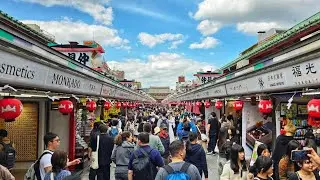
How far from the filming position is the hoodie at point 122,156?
7.23 m

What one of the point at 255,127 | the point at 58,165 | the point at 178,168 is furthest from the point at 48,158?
the point at 255,127

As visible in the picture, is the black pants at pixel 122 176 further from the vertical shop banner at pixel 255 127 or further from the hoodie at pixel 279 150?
the vertical shop banner at pixel 255 127

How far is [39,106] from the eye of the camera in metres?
12.6

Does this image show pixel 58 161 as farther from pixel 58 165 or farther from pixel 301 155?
pixel 301 155

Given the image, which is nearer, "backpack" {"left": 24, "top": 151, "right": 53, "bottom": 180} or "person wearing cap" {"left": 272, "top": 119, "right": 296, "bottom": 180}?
"backpack" {"left": 24, "top": 151, "right": 53, "bottom": 180}

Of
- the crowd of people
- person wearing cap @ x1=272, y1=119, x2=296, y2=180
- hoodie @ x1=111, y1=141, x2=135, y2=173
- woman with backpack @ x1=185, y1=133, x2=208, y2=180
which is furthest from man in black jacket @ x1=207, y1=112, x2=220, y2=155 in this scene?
hoodie @ x1=111, y1=141, x2=135, y2=173

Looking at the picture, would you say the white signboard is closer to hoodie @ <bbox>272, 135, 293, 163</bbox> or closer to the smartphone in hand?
the smartphone in hand

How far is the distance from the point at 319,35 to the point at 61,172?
4876mm

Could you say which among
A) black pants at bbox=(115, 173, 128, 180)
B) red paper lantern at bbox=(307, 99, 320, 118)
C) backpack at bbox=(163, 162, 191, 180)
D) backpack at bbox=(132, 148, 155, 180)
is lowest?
black pants at bbox=(115, 173, 128, 180)

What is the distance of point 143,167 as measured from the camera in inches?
243

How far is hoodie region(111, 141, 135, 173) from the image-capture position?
7.23 meters

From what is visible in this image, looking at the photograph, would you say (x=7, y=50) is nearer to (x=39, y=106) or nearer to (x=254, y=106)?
(x=39, y=106)

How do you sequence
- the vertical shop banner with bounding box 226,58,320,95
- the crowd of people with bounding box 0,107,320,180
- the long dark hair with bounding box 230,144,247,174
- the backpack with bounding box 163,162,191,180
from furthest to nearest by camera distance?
the vertical shop banner with bounding box 226,58,320,95 < the long dark hair with bounding box 230,144,247,174 < the crowd of people with bounding box 0,107,320,180 < the backpack with bounding box 163,162,191,180

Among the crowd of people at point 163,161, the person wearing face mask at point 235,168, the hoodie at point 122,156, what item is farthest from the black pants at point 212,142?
the person wearing face mask at point 235,168
